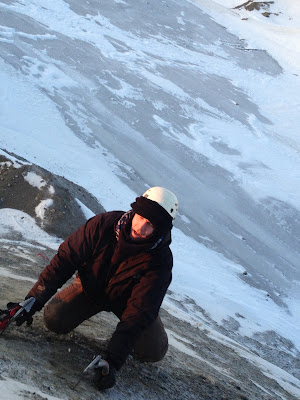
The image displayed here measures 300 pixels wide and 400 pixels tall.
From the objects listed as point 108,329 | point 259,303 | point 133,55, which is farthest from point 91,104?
point 108,329

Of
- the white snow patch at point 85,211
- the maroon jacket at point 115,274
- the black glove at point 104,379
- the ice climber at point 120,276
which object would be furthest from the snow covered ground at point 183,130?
the black glove at point 104,379

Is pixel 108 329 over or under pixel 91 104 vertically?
over

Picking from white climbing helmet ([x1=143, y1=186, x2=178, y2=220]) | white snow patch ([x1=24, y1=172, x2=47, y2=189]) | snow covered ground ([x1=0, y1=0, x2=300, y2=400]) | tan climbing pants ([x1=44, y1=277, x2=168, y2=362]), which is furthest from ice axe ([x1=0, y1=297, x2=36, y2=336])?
white snow patch ([x1=24, y1=172, x2=47, y2=189])

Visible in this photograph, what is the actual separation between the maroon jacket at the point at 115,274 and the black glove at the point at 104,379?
0.06 meters

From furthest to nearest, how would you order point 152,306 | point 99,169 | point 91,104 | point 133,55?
point 133,55 < point 91,104 < point 99,169 < point 152,306

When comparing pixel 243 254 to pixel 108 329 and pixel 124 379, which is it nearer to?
pixel 108 329

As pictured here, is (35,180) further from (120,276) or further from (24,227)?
(120,276)

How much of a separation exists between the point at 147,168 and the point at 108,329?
33.8 ft

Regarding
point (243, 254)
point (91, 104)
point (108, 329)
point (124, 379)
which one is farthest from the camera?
point (91, 104)

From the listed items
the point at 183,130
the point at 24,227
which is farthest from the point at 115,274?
the point at 183,130

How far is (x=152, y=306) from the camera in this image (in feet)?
11.0

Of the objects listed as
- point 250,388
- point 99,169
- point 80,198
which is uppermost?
point 250,388

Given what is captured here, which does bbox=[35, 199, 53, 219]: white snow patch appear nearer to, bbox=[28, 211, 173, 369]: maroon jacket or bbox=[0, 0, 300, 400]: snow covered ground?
bbox=[0, 0, 300, 400]: snow covered ground

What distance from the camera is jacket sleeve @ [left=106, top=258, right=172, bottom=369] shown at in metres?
3.18
